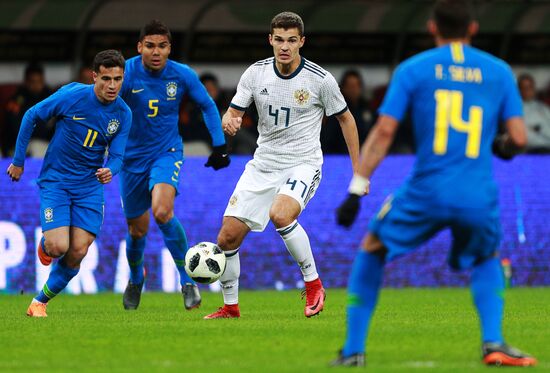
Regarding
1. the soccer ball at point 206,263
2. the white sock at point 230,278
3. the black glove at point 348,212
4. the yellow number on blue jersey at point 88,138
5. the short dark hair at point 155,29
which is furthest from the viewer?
the short dark hair at point 155,29

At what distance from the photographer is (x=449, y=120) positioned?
6.73m

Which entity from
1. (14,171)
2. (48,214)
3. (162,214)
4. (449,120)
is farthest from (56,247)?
(449,120)

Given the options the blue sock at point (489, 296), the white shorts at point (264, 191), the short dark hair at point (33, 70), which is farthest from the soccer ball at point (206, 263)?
the short dark hair at point (33, 70)

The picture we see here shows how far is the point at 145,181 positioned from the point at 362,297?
202 inches

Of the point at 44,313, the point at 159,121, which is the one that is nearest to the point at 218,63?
the point at 159,121

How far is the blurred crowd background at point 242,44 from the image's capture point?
55.7 feet

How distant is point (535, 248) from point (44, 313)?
6867 millimetres

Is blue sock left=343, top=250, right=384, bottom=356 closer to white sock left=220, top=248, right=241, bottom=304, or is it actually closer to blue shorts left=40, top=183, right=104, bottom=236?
white sock left=220, top=248, right=241, bottom=304

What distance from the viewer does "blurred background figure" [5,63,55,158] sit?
53.6 feet

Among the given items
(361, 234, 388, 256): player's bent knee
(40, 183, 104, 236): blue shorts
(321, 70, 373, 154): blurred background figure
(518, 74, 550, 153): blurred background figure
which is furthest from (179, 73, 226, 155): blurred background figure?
(361, 234, 388, 256): player's bent knee

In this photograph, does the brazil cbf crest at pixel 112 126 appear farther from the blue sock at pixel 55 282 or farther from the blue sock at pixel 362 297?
the blue sock at pixel 362 297

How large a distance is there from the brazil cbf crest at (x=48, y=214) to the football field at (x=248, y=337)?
79 cm

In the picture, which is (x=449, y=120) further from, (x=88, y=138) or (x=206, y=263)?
(x=88, y=138)

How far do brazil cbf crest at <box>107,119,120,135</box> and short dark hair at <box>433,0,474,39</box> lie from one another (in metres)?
4.51
